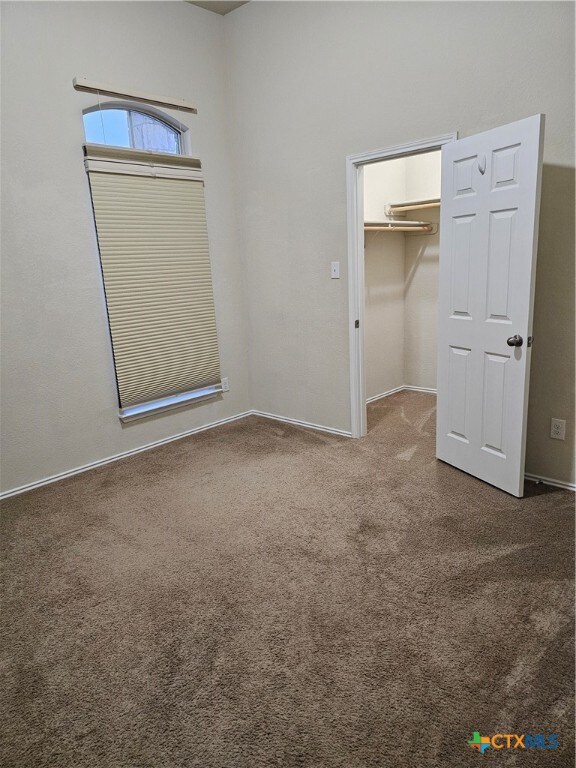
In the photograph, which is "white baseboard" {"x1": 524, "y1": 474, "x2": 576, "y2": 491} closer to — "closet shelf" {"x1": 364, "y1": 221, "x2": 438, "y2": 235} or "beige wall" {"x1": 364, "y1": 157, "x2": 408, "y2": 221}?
"closet shelf" {"x1": 364, "y1": 221, "x2": 438, "y2": 235}

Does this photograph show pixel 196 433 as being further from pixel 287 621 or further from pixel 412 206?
pixel 412 206

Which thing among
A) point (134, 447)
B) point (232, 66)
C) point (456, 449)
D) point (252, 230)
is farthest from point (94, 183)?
point (456, 449)

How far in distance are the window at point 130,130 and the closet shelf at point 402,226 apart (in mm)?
1703

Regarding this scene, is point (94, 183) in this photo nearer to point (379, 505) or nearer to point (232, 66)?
point (232, 66)

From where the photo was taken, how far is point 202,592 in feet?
7.33

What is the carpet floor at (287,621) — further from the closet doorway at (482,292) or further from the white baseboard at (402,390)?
the white baseboard at (402,390)

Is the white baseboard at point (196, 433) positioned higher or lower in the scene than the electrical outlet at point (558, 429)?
lower

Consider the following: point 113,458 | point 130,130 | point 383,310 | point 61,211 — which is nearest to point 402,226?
point 383,310

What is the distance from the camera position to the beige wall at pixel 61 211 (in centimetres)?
310

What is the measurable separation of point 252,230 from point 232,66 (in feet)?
4.19

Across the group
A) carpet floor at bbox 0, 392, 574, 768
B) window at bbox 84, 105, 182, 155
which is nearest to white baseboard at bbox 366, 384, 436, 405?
carpet floor at bbox 0, 392, 574, 768

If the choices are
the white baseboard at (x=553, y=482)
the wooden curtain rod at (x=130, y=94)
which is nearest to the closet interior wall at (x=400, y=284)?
the wooden curtain rod at (x=130, y=94)

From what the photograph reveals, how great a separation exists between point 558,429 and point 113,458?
2996mm

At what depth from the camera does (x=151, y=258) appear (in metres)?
3.78
